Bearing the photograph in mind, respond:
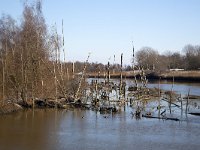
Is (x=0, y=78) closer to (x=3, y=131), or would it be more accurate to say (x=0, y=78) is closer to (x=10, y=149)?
(x=3, y=131)

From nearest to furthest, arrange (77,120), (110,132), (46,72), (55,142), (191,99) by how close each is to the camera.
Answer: (55,142) < (110,132) < (77,120) < (46,72) < (191,99)

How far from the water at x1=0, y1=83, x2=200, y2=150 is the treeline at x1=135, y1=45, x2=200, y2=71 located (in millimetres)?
46271

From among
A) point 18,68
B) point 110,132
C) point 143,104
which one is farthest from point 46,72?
point 110,132

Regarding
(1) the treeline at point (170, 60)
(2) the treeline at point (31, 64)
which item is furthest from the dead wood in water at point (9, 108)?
(1) the treeline at point (170, 60)

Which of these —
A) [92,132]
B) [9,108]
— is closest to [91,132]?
[92,132]

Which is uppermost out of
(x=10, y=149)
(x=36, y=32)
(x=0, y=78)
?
(x=36, y=32)

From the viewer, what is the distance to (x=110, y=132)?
1639 centimetres

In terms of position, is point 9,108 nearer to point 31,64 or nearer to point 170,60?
point 31,64

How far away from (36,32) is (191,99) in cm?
1300

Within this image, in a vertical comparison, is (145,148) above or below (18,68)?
below

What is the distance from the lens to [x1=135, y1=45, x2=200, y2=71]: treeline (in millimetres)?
79812

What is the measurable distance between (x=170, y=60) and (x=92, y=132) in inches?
3341

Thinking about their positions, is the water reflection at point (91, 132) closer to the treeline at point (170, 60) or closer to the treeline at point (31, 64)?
the treeline at point (31, 64)

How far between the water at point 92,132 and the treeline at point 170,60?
46271 millimetres
